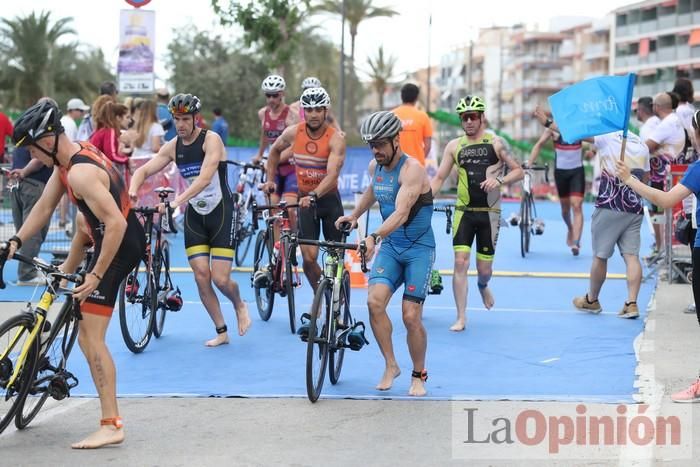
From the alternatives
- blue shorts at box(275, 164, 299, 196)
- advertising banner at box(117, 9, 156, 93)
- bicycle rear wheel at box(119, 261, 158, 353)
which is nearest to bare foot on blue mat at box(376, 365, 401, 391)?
bicycle rear wheel at box(119, 261, 158, 353)

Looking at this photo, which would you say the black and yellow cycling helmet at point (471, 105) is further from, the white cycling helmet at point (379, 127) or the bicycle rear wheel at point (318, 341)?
the bicycle rear wheel at point (318, 341)

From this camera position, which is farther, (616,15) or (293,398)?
(616,15)

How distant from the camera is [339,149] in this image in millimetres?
10625

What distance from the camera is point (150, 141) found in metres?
16.8

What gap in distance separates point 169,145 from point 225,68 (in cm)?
4589

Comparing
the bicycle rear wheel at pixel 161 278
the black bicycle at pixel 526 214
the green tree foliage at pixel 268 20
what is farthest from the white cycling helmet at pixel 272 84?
the green tree foliage at pixel 268 20

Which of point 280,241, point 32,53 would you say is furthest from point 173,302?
point 32,53

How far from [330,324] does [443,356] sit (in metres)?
1.92

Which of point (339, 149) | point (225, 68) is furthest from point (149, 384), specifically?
point (225, 68)

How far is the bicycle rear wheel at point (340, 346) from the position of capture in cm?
797

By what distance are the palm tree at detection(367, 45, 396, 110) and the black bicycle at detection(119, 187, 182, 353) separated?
6540cm

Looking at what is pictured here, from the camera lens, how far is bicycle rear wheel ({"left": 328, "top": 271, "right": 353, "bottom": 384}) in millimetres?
7973

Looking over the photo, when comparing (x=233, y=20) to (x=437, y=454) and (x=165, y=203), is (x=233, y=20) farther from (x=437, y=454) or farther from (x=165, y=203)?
(x=437, y=454)

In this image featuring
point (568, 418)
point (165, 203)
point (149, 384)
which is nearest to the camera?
point (568, 418)
